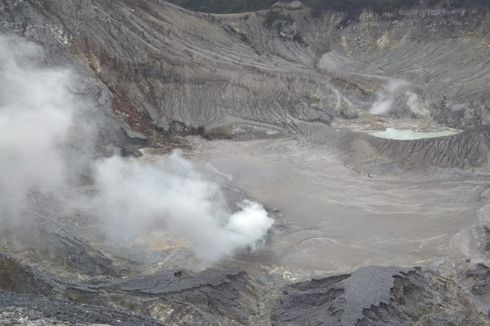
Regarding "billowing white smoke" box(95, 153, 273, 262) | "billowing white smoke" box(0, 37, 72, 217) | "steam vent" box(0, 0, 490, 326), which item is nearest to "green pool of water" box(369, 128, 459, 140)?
"steam vent" box(0, 0, 490, 326)

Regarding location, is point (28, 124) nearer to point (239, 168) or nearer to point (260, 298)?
point (239, 168)

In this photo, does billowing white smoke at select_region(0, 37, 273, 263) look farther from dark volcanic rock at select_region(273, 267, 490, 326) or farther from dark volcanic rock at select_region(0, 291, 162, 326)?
dark volcanic rock at select_region(0, 291, 162, 326)

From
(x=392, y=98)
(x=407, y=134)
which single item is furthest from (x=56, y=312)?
(x=392, y=98)

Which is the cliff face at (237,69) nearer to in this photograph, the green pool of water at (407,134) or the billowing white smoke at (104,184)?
the green pool of water at (407,134)

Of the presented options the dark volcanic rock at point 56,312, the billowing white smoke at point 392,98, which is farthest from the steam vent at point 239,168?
the billowing white smoke at point 392,98

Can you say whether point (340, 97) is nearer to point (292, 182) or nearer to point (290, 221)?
point (292, 182)

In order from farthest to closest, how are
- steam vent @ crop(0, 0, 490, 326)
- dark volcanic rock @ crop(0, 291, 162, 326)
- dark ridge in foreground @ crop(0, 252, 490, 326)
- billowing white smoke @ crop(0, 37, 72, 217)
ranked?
billowing white smoke @ crop(0, 37, 72, 217) < steam vent @ crop(0, 0, 490, 326) < dark ridge in foreground @ crop(0, 252, 490, 326) < dark volcanic rock @ crop(0, 291, 162, 326)
